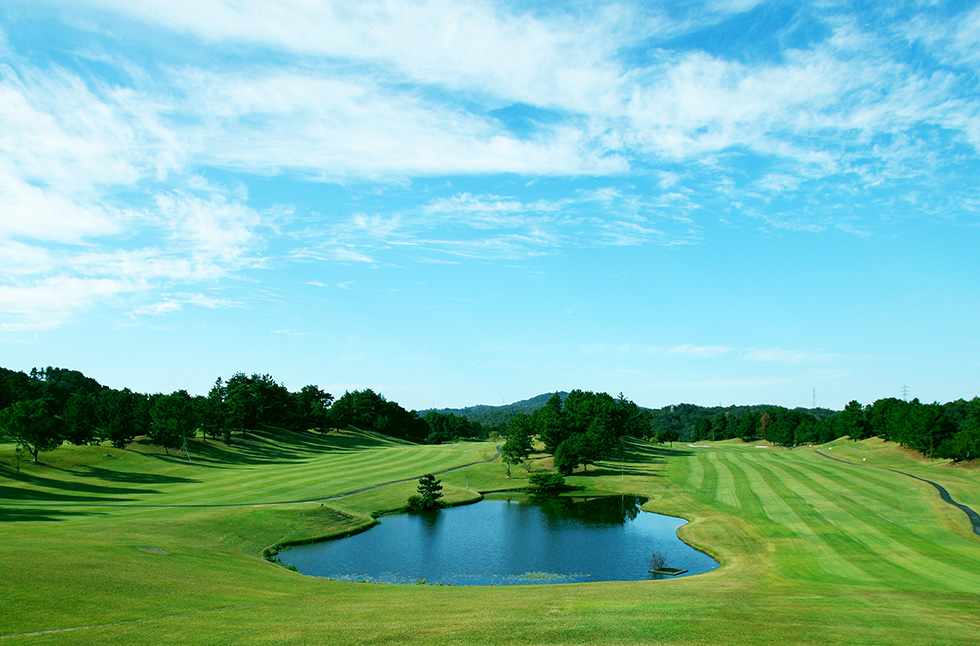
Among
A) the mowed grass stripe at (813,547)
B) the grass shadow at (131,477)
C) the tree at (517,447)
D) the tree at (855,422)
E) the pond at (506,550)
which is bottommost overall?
the pond at (506,550)

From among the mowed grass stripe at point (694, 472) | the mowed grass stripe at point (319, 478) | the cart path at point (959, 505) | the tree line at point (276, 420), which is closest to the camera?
the cart path at point (959, 505)

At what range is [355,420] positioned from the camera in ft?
626

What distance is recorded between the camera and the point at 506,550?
156 feet

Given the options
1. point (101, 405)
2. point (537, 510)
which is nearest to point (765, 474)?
point (537, 510)

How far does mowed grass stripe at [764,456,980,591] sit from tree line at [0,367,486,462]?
284ft

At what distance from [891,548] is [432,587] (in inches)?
1309

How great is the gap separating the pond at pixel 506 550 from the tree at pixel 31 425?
149ft

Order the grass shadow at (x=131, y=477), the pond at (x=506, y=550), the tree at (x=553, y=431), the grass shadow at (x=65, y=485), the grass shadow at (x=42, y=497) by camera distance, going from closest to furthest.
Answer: the pond at (x=506, y=550) < the grass shadow at (x=42, y=497) < the grass shadow at (x=65, y=485) < the grass shadow at (x=131, y=477) < the tree at (x=553, y=431)

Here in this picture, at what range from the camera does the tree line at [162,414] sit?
2876 inches

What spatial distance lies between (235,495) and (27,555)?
39304 mm

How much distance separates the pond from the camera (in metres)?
40.3

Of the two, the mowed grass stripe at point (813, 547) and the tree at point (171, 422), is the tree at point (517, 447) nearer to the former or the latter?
the mowed grass stripe at point (813, 547)

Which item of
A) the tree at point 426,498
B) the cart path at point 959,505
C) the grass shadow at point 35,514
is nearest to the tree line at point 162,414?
the grass shadow at point 35,514

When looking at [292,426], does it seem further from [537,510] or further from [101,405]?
[537,510]
